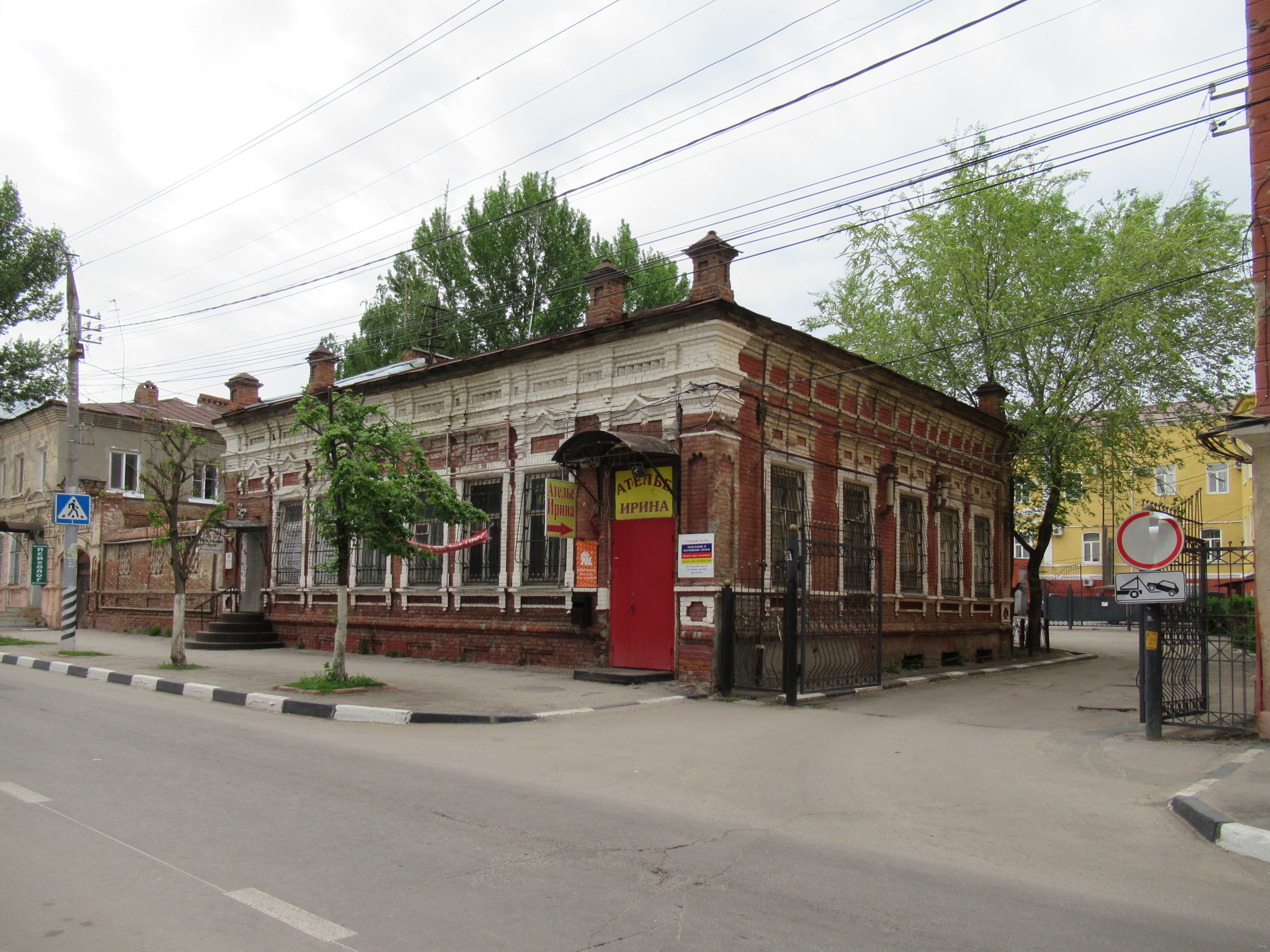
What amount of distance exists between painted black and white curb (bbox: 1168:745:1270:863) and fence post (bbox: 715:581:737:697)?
6.47 meters

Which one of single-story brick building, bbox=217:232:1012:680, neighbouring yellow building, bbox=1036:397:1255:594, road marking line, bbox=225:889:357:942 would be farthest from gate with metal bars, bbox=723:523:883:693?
neighbouring yellow building, bbox=1036:397:1255:594

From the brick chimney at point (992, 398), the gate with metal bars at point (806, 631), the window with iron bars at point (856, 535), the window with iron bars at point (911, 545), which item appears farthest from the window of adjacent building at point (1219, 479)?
the gate with metal bars at point (806, 631)

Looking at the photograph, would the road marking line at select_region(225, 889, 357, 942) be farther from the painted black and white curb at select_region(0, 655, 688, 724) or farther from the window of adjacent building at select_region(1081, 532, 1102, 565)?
the window of adjacent building at select_region(1081, 532, 1102, 565)

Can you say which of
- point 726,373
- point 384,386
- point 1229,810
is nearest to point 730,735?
point 1229,810

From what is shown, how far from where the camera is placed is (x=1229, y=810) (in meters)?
6.44

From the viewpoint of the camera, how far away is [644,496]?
14.7 m

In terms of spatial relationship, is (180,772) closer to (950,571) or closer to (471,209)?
(950,571)

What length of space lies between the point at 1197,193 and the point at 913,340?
23.9 ft

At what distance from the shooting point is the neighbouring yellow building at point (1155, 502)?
2270cm

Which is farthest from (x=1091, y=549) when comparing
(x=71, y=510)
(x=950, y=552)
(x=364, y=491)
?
(x=71, y=510)

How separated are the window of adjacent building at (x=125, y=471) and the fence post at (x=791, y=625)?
93.9 ft

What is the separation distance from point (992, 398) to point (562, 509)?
12893mm

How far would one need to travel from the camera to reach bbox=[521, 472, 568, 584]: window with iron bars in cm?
1630

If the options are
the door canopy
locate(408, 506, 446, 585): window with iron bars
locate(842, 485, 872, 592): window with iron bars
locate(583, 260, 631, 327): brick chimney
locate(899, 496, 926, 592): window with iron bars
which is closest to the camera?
the door canopy
